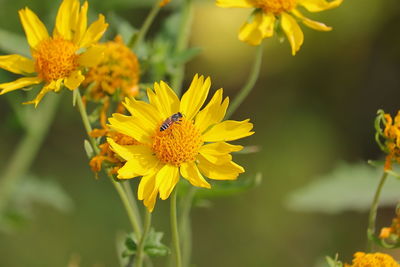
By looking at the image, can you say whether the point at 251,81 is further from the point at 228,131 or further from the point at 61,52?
the point at 61,52

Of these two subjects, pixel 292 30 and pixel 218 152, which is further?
pixel 292 30

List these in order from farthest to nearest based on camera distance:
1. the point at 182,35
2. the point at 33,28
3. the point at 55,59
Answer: the point at 182,35 < the point at 33,28 < the point at 55,59

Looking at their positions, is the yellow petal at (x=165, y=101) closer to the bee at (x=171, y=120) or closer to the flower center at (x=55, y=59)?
the bee at (x=171, y=120)

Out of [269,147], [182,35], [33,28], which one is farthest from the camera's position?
[269,147]

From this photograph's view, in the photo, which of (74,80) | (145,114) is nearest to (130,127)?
(145,114)

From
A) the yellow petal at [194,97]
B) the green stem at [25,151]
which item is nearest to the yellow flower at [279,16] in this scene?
the yellow petal at [194,97]

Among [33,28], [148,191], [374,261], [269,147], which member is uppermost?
[269,147]

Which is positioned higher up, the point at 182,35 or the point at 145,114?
the point at 182,35
